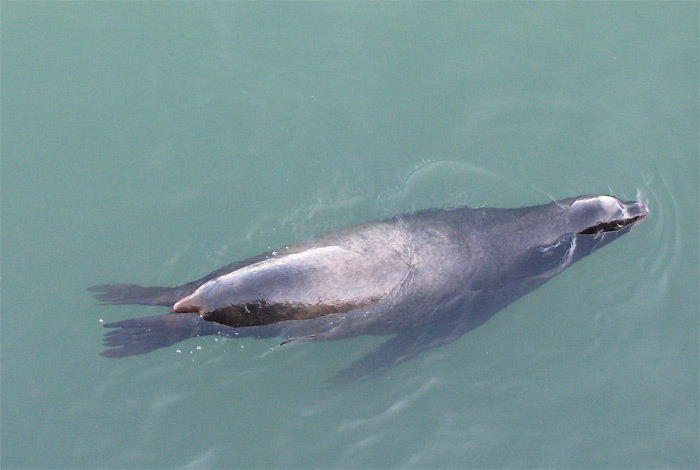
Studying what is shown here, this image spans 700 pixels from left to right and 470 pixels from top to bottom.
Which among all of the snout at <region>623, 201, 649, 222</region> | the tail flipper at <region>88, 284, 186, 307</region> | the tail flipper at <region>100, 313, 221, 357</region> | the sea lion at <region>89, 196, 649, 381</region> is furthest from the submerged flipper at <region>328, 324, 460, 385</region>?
the snout at <region>623, 201, 649, 222</region>

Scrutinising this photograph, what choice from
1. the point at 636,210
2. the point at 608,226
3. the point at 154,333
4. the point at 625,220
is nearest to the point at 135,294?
the point at 154,333

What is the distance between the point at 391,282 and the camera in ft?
24.4

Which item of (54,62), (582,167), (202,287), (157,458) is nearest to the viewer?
(202,287)

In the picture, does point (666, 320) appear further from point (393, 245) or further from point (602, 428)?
point (393, 245)

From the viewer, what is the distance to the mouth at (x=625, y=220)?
845 centimetres

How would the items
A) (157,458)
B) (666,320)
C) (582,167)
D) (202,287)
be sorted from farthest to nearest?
1. (582,167)
2. (666,320)
3. (157,458)
4. (202,287)

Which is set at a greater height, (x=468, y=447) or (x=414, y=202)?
(x=414, y=202)

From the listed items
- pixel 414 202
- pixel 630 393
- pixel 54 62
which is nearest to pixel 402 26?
pixel 414 202

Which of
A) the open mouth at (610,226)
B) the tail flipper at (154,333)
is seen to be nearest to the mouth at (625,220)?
the open mouth at (610,226)

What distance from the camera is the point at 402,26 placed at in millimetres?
10461

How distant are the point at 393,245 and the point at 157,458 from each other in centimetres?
398

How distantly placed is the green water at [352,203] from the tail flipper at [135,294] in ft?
1.18

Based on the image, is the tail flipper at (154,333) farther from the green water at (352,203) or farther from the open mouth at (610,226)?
the open mouth at (610,226)

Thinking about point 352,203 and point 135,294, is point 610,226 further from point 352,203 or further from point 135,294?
point 135,294
